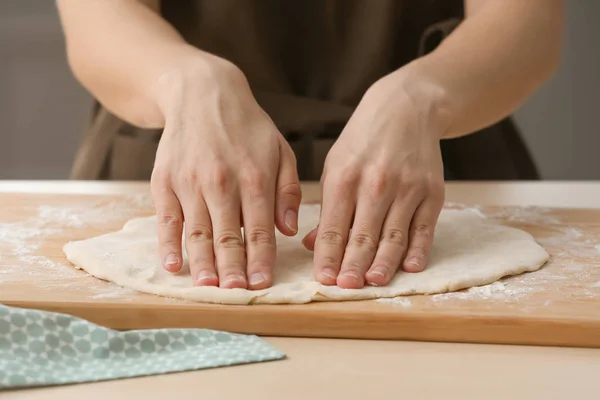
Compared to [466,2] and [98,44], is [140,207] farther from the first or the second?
[466,2]

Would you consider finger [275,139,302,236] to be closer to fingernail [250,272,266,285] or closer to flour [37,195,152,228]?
fingernail [250,272,266,285]

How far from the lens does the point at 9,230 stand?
1.19 metres

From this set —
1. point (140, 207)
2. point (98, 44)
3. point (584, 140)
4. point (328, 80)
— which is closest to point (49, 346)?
point (140, 207)

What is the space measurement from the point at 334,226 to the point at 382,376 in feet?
0.90

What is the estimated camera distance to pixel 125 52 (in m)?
1.29

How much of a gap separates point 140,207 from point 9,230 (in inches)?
9.6

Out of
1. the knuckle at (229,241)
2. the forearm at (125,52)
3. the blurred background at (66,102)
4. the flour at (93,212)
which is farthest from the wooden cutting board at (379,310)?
the blurred background at (66,102)

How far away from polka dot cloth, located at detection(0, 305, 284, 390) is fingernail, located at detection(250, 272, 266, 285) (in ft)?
0.36

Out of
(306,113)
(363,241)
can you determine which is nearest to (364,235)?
(363,241)

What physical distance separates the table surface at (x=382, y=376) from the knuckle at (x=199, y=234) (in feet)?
0.61

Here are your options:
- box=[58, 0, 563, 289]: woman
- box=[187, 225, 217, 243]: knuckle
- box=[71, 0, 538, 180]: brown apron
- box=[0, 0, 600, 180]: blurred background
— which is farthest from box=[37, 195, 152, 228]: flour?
box=[0, 0, 600, 180]: blurred background

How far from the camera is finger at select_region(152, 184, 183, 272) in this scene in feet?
3.08

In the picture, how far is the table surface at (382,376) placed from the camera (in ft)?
2.23

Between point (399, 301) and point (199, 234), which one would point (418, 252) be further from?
point (199, 234)
